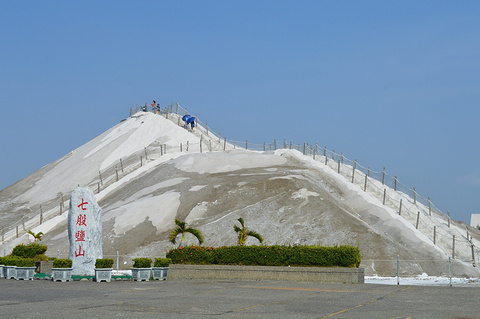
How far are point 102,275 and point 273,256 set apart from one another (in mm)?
9211

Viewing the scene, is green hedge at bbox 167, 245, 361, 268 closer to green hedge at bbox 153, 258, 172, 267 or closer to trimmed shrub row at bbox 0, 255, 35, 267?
green hedge at bbox 153, 258, 172, 267

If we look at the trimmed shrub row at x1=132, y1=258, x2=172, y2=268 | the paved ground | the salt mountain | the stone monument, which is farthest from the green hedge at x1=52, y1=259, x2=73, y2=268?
the salt mountain

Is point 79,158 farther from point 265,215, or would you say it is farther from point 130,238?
point 265,215

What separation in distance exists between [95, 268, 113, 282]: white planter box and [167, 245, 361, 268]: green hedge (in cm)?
364

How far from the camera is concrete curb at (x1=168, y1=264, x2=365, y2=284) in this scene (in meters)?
29.2

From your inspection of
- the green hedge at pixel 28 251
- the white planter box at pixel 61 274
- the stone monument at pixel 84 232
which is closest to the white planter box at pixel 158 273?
the stone monument at pixel 84 232

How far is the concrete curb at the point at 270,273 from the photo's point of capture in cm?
2919

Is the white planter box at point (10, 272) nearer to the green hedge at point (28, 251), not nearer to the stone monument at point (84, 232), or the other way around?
the stone monument at point (84, 232)

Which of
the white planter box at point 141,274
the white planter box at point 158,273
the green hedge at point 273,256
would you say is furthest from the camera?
the white planter box at point 158,273

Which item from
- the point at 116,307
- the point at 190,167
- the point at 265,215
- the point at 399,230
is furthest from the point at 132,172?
the point at 116,307

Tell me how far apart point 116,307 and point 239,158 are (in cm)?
4591

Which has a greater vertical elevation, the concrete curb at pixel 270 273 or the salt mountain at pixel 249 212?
the salt mountain at pixel 249 212

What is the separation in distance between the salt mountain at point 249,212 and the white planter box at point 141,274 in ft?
45.9

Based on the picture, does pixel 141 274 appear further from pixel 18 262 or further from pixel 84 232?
pixel 18 262
